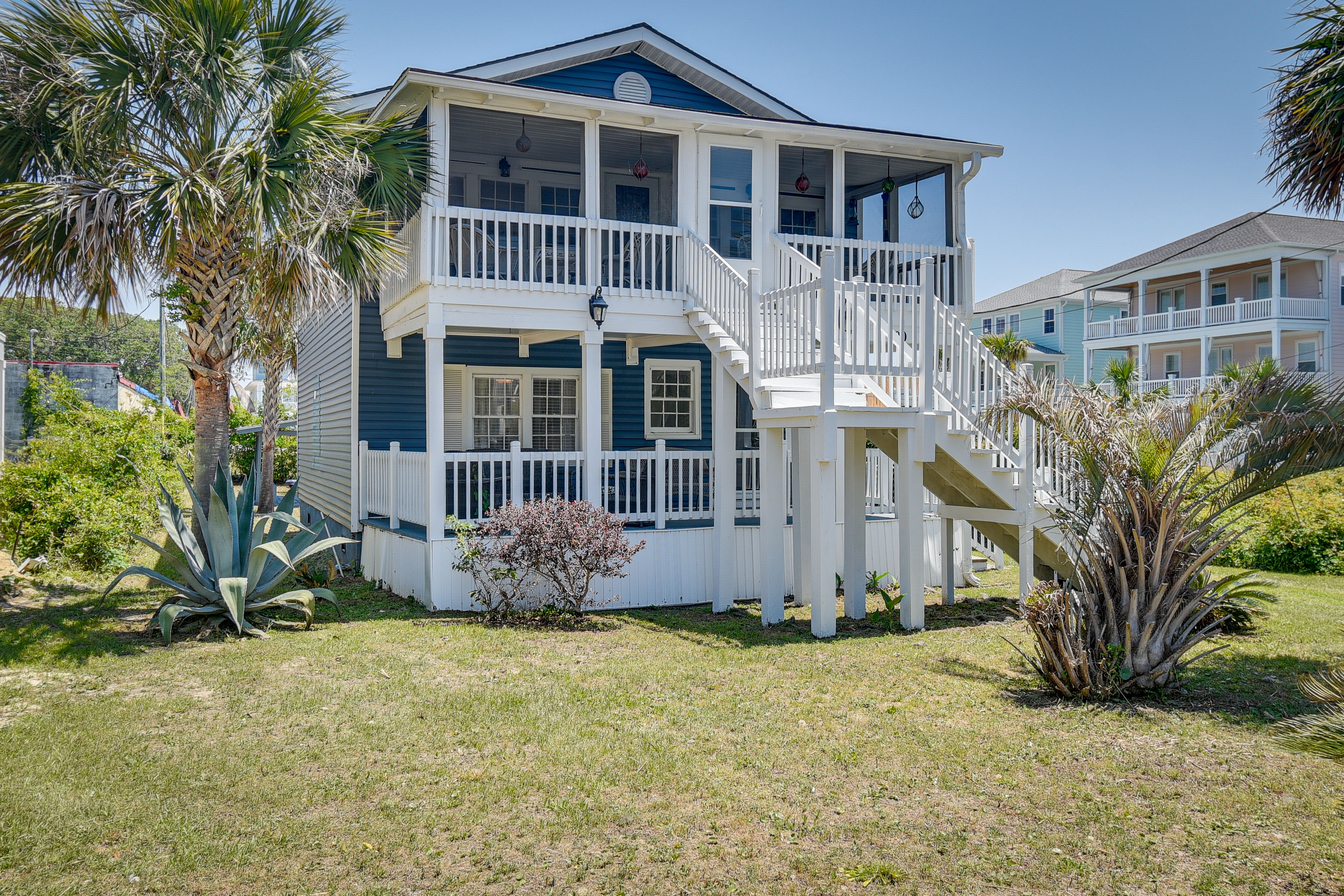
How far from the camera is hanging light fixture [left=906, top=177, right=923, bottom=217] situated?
14086 millimetres

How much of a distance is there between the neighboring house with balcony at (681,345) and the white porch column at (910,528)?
0.10 ft

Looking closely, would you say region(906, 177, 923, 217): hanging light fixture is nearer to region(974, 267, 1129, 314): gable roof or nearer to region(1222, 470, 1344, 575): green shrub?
region(1222, 470, 1344, 575): green shrub

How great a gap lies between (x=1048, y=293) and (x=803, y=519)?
36.8 metres

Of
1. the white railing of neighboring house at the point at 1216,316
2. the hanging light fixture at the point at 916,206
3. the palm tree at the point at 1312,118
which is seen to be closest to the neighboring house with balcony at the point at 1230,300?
the white railing of neighboring house at the point at 1216,316

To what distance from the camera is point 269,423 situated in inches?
875

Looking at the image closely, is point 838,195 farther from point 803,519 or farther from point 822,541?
point 822,541

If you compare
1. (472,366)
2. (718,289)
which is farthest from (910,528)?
(472,366)

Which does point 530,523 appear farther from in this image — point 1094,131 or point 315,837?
point 1094,131

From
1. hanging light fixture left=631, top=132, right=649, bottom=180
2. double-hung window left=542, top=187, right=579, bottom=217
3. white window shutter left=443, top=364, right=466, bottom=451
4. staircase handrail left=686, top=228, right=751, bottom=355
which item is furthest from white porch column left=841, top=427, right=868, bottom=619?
white window shutter left=443, top=364, right=466, bottom=451

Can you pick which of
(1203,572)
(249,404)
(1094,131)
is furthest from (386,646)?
(249,404)

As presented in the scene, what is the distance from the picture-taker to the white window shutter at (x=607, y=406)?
15875 mm

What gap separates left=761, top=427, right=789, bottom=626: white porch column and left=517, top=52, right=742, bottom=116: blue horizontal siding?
18.0 feet

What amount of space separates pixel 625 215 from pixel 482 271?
436 centimetres

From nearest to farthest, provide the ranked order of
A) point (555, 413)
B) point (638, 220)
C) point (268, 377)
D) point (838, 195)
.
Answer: point (838, 195), point (638, 220), point (555, 413), point (268, 377)
